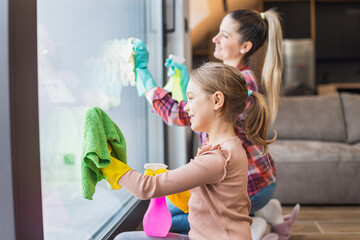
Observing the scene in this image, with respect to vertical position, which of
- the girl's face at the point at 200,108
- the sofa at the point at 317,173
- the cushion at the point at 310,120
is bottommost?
the sofa at the point at 317,173

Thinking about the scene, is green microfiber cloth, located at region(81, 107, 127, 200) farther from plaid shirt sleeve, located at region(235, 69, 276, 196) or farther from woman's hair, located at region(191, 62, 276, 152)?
plaid shirt sleeve, located at region(235, 69, 276, 196)

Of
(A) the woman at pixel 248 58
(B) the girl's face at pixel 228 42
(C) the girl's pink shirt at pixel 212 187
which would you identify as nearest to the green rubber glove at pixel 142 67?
(A) the woman at pixel 248 58

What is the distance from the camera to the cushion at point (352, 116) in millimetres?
2885

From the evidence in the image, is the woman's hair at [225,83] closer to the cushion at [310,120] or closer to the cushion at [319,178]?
the cushion at [319,178]

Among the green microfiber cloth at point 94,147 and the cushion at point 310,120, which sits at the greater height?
the green microfiber cloth at point 94,147

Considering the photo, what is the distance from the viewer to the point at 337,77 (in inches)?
237

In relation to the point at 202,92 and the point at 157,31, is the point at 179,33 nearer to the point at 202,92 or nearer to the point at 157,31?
the point at 157,31

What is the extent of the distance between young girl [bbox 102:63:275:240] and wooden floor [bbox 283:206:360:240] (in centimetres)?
104

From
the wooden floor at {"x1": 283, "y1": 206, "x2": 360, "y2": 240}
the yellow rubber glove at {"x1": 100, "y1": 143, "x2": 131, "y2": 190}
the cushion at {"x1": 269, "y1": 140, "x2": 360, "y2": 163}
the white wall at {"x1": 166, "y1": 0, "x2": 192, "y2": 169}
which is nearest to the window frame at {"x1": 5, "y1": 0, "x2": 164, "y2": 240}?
the yellow rubber glove at {"x1": 100, "y1": 143, "x2": 131, "y2": 190}

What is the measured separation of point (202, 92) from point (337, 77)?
5.53 m

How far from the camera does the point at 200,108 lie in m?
0.98

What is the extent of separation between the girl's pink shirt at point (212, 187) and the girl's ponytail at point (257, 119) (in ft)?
0.57

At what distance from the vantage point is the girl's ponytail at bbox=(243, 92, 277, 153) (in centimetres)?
113

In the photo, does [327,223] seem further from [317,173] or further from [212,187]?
[212,187]
